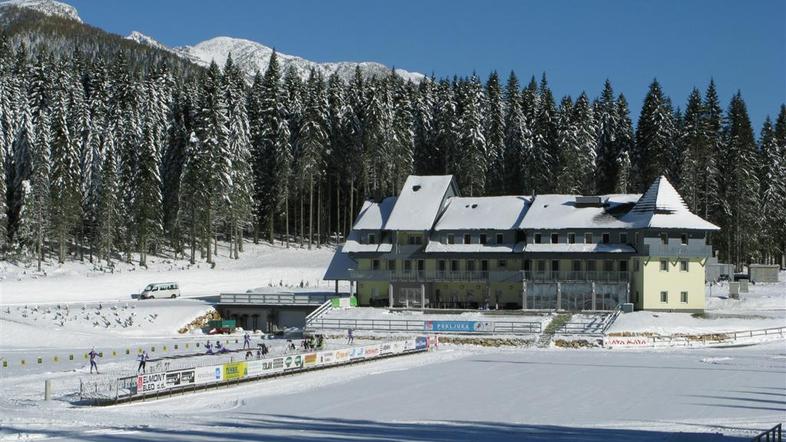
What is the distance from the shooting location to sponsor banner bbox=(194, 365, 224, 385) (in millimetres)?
40406

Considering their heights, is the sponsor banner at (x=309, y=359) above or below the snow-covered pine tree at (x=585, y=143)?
below

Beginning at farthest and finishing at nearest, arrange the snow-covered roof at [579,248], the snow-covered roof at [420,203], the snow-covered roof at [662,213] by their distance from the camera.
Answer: the snow-covered roof at [420,203]
the snow-covered roof at [579,248]
the snow-covered roof at [662,213]

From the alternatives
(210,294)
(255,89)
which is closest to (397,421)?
(210,294)

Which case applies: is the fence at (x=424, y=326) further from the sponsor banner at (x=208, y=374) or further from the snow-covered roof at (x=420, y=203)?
the sponsor banner at (x=208, y=374)

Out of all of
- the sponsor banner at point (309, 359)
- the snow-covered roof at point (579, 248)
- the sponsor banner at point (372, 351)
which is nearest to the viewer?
the sponsor banner at point (309, 359)

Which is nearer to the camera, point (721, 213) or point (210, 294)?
point (210, 294)

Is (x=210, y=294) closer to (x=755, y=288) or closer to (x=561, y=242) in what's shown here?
(x=561, y=242)

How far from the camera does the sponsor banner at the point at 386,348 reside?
177 feet

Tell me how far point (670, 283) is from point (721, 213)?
91.8 feet

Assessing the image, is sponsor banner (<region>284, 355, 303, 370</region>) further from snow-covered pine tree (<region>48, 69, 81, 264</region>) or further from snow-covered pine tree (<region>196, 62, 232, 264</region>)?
snow-covered pine tree (<region>48, 69, 81, 264</region>)

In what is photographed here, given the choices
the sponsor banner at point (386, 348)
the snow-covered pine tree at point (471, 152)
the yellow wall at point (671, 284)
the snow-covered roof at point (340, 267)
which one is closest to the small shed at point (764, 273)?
the yellow wall at point (671, 284)

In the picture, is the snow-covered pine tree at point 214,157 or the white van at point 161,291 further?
the snow-covered pine tree at point 214,157

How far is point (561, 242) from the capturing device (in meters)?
69.1

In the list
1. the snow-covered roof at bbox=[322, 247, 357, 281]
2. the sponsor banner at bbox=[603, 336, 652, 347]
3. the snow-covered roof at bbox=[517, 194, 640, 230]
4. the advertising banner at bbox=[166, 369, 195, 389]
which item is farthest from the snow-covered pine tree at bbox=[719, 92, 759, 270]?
the advertising banner at bbox=[166, 369, 195, 389]
